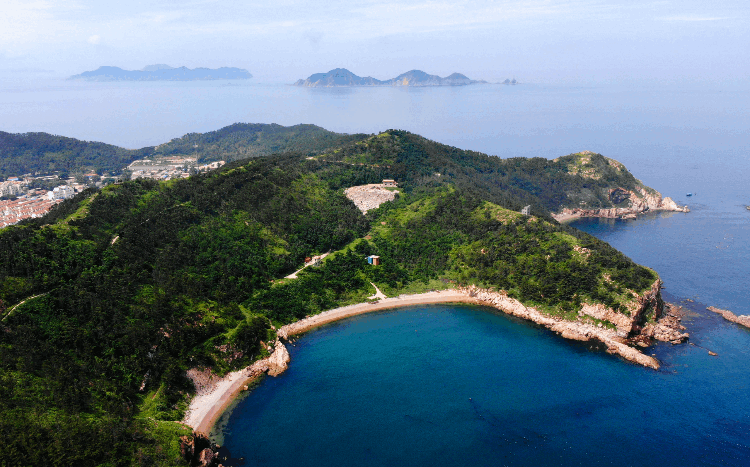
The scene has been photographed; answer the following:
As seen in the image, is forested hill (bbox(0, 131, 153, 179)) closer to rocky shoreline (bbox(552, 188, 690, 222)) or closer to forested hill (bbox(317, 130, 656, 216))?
forested hill (bbox(317, 130, 656, 216))

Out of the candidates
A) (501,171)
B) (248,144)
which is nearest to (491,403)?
(501,171)

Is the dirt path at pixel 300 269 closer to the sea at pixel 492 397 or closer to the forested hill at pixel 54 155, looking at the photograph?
the sea at pixel 492 397

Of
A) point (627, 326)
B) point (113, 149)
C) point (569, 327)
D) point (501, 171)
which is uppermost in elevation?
point (113, 149)

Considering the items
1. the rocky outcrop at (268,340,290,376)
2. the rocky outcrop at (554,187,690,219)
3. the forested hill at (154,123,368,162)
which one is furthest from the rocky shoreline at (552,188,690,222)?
the forested hill at (154,123,368,162)

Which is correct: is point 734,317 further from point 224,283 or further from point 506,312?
point 224,283

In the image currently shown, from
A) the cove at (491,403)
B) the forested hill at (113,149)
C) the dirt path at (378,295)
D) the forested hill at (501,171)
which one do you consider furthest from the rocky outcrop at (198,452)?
the forested hill at (113,149)

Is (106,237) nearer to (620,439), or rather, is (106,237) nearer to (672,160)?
(620,439)

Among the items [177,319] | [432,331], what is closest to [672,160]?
[432,331]
